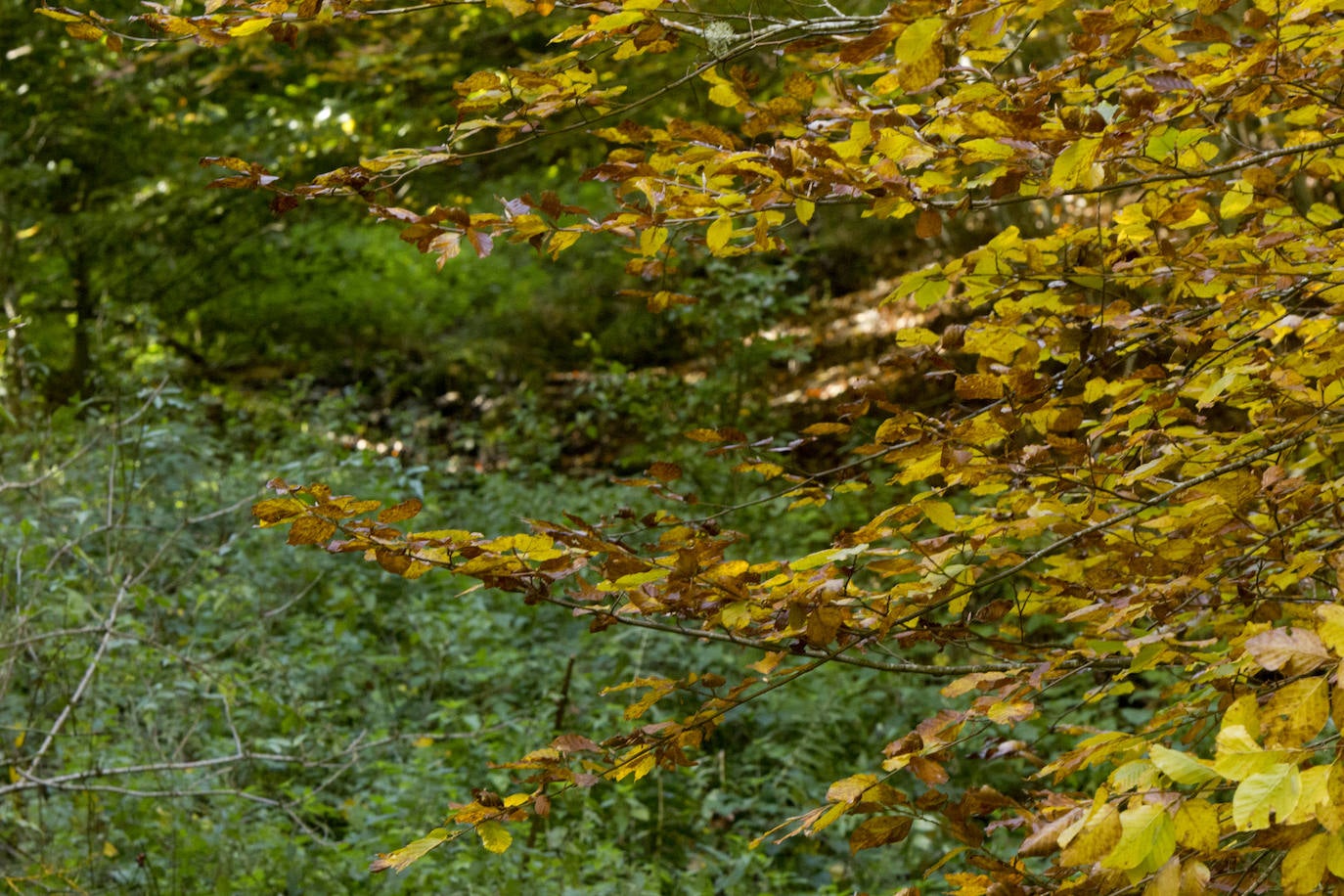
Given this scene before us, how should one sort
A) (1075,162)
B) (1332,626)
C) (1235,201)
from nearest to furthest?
(1332,626) < (1075,162) < (1235,201)

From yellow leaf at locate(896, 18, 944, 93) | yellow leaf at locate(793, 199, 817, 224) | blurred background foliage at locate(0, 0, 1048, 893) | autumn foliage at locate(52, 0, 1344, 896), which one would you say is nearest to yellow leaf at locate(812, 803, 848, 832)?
autumn foliage at locate(52, 0, 1344, 896)

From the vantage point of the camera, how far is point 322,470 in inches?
235

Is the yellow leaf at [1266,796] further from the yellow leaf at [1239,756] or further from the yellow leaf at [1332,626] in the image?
the yellow leaf at [1332,626]

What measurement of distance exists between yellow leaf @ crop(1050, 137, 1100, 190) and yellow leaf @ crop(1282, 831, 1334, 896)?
0.73m

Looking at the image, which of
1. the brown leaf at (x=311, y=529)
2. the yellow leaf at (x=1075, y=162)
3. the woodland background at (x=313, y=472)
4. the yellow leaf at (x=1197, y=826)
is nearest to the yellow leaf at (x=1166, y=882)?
the yellow leaf at (x=1197, y=826)

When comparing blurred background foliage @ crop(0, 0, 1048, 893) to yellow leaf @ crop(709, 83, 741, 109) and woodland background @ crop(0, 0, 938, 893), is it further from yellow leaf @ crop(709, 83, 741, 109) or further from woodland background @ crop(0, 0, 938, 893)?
yellow leaf @ crop(709, 83, 741, 109)

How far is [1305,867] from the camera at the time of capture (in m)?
0.98

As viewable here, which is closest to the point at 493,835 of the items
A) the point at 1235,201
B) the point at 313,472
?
the point at 1235,201

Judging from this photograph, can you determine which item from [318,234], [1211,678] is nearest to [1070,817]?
[1211,678]

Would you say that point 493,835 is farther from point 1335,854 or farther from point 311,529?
point 1335,854

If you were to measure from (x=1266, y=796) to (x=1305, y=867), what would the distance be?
0.13m

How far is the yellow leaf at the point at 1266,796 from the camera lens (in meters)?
0.90

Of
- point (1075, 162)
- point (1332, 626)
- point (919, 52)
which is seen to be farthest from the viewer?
point (1075, 162)

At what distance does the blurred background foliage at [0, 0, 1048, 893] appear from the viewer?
3.43 m
